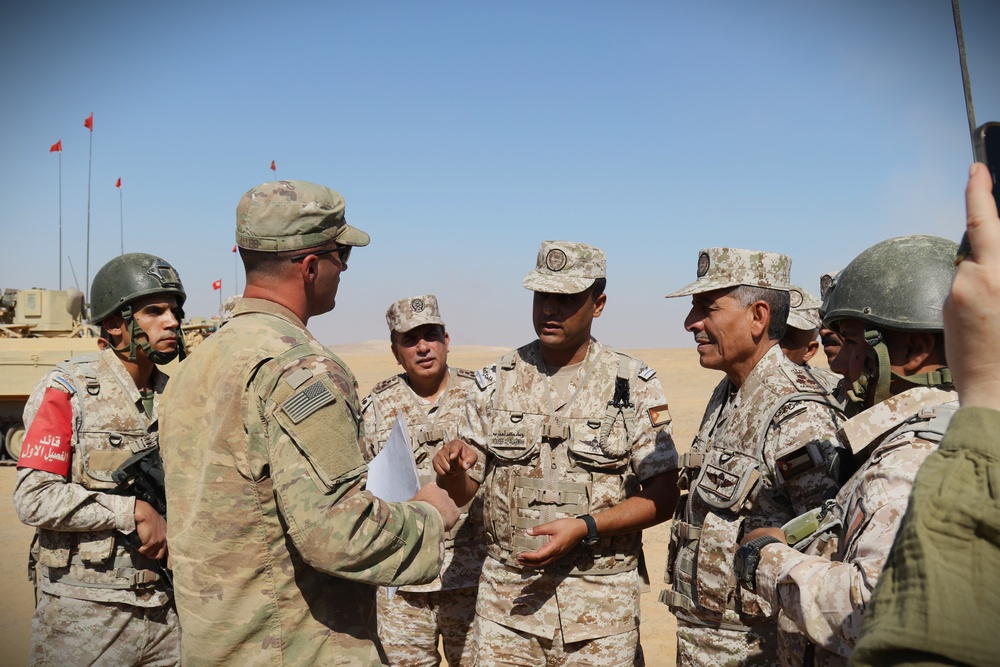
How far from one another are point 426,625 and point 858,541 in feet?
12.2

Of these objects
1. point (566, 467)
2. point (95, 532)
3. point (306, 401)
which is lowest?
point (95, 532)

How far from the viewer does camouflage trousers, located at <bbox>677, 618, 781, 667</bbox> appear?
11.7ft

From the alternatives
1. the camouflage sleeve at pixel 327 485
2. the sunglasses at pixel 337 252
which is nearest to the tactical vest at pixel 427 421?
the sunglasses at pixel 337 252

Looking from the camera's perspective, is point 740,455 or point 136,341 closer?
point 740,455

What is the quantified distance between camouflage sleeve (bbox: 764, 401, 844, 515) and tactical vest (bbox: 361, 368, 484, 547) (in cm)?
246

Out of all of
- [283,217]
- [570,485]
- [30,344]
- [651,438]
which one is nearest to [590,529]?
[570,485]

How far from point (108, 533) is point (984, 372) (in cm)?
410

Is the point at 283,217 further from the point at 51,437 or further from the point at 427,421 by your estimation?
the point at 427,421

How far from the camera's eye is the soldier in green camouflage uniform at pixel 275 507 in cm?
245

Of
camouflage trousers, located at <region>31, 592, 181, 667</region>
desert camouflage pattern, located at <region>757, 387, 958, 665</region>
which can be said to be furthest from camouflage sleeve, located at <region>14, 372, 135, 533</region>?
desert camouflage pattern, located at <region>757, 387, 958, 665</region>

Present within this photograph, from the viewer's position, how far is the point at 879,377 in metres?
2.79

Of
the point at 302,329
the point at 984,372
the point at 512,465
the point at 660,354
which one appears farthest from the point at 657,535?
the point at 660,354

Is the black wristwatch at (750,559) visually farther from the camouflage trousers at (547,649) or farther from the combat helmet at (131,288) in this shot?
the combat helmet at (131,288)

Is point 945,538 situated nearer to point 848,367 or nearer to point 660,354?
point 848,367
